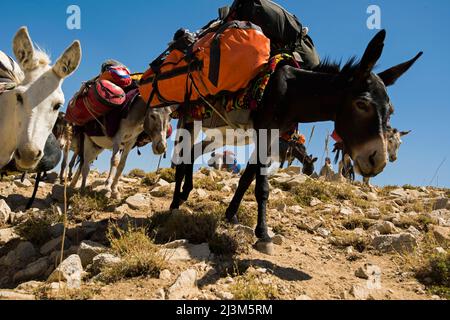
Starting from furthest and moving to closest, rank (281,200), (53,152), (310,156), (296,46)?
(310,156), (281,200), (53,152), (296,46)

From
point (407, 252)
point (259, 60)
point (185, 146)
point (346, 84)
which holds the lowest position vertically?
point (407, 252)

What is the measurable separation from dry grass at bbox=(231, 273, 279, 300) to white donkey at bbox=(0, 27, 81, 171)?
251 centimetres

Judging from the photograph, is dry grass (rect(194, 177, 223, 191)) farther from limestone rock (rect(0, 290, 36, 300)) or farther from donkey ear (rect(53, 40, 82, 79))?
limestone rock (rect(0, 290, 36, 300))

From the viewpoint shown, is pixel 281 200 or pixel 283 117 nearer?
pixel 283 117

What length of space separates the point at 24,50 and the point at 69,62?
0.51m

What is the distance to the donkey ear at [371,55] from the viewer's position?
382 cm

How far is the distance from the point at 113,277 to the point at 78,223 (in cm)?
289

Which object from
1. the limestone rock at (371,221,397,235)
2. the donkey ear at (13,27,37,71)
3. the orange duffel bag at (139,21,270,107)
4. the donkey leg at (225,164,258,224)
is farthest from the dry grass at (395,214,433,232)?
the donkey ear at (13,27,37,71)

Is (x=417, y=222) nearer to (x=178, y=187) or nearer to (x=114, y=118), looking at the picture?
(x=178, y=187)

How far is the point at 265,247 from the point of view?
13.9 feet

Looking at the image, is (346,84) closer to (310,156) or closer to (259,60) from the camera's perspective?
(259,60)

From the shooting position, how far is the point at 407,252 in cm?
441

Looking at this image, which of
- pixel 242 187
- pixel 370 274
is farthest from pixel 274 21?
pixel 370 274
